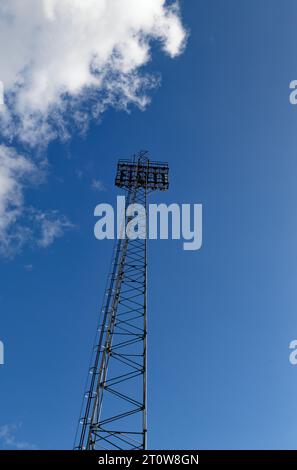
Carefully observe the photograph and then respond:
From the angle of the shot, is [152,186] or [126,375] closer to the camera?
[126,375]

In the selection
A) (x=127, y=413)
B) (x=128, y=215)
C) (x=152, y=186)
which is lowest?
(x=127, y=413)

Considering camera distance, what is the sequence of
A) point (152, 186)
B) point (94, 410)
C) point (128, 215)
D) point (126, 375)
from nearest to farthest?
point (94, 410) < point (126, 375) < point (128, 215) < point (152, 186)

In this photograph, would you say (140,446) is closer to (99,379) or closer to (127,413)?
(127,413)

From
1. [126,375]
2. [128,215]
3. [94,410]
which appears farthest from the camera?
[128,215]

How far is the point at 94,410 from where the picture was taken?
1523cm
